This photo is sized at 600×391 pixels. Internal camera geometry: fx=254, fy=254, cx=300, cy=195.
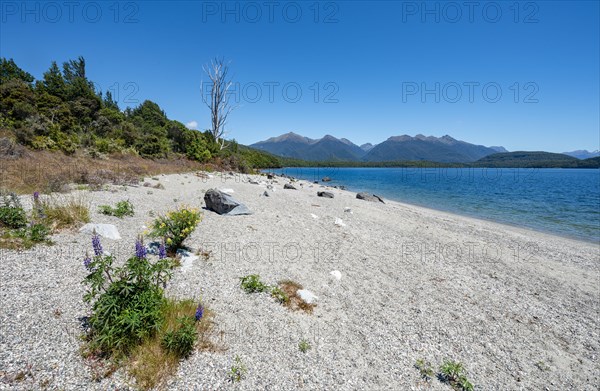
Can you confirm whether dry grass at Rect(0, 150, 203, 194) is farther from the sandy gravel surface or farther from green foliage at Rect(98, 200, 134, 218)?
green foliage at Rect(98, 200, 134, 218)

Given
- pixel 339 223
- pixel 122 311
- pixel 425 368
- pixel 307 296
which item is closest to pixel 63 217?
pixel 122 311

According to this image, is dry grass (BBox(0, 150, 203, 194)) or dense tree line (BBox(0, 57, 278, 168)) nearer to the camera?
dry grass (BBox(0, 150, 203, 194))

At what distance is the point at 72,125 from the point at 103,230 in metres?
33.0

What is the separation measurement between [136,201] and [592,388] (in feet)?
46.4

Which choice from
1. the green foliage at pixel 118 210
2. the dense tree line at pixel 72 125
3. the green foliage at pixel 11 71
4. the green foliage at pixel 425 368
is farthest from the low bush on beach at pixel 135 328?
the green foliage at pixel 11 71

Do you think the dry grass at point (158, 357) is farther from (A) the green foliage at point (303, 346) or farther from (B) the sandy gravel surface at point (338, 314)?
(A) the green foliage at point (303, 346)

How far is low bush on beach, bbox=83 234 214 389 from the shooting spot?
330 centimetres

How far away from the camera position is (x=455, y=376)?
4113mm

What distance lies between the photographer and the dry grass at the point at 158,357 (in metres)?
3.21

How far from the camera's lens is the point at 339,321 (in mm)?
5219

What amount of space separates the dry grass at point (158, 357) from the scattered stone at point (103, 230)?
4044 mm

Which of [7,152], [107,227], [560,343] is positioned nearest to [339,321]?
[560,343]

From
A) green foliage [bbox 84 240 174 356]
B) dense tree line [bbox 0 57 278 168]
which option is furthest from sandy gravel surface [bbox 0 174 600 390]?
dense tree line [bbox 0 57 278 168]

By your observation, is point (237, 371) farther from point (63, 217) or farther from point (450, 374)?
point (63, 217)
